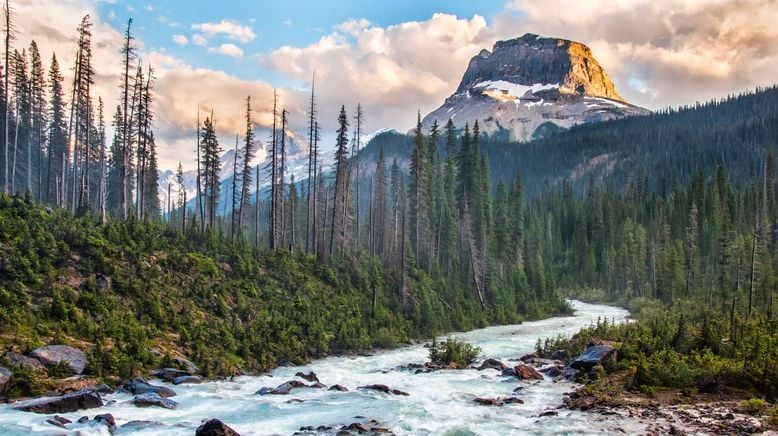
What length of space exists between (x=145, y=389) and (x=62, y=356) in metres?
3.10

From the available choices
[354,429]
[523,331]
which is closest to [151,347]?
[354,429]

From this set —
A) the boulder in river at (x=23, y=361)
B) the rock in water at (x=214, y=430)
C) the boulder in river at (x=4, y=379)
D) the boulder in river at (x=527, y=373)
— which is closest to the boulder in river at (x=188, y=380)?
the boulder in river at (x=23, y=361)

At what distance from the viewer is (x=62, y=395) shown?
54.1 ft

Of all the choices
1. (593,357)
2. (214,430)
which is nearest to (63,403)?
(214,430)

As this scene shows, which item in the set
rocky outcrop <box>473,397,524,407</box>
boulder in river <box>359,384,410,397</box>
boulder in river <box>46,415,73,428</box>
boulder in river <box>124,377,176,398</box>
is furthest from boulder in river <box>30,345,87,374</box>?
rocky outcrop <box>473,397,524,407</box>

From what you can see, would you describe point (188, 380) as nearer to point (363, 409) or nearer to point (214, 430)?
point (363, 409)

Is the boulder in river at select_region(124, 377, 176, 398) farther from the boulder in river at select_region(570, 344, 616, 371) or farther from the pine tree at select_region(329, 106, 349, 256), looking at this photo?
the pine tree at select_region(329, 106, 349, 256)

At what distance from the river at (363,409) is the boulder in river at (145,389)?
363 mm

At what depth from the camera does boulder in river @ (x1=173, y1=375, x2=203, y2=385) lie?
20.5 meters

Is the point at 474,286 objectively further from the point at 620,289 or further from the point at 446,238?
the point at 620,289

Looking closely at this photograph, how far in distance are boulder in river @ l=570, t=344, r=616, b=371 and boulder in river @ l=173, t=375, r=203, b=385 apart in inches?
617

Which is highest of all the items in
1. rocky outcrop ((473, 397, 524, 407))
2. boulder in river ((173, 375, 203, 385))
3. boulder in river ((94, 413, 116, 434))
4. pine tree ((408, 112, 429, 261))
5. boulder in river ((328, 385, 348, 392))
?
pine tree ((408, 112, 429, 261))

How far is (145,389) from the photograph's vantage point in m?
18.5

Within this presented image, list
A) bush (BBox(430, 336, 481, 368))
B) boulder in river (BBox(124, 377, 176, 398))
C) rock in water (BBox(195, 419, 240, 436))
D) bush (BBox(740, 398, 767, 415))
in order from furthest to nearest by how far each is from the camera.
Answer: bush (BBox(430, 336, 481, 368))
boulder in river (BBox(124, 377, 176, 398))
bush (BBox(740, 398, 767, 415))
rock in water (BBox(195, 419, 240, 436))
